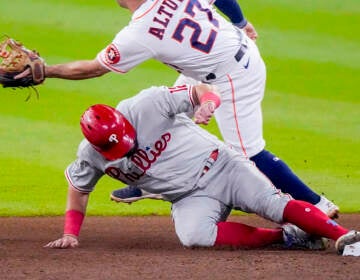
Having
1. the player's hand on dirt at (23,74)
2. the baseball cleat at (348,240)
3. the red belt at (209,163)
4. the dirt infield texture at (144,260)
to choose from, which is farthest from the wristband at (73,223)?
the baseball cleat at (348,240)

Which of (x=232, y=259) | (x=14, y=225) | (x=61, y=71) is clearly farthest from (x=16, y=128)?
(x=232, y=259)

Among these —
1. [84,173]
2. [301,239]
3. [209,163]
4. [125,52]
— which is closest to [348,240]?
[301,239]

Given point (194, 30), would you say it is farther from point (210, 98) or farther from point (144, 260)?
point (144, 260)

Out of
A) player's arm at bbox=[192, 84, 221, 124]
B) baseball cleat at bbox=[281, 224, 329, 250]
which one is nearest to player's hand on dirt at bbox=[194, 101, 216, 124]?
player's arm at bbox=[192, 84, 221, 124]

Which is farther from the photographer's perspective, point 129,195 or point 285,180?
point 129,195

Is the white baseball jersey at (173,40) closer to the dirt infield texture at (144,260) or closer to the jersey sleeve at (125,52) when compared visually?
the jersey sleeve at (125,52)

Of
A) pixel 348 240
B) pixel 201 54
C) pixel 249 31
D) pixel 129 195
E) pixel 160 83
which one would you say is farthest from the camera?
pixel 160 83
